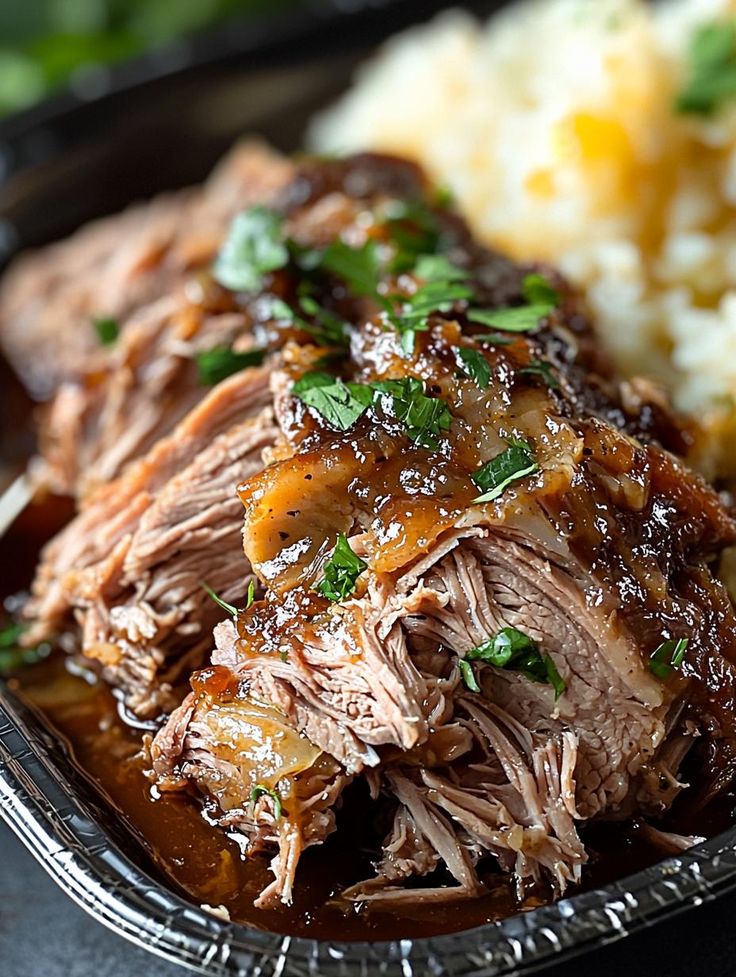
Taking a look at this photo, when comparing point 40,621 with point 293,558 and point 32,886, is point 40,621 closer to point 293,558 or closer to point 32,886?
point 32,886

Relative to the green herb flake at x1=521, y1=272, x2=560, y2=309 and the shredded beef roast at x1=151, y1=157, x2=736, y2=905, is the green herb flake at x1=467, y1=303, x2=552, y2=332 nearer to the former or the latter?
the green herb flake at x1=521, y1=272, x2=560, y2=309

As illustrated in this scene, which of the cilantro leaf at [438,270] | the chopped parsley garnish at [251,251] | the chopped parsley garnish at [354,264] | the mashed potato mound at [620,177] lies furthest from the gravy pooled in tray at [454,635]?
the mashed potato mound at [620,177]

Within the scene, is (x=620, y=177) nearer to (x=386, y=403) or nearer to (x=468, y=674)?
(x=386, y=403)

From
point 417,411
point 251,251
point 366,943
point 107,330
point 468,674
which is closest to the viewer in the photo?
point 366,943

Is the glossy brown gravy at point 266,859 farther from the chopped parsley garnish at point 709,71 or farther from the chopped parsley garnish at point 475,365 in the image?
the chopped parsley garnish at point 709,71

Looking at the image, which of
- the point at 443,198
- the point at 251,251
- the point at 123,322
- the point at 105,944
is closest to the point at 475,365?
the point at 251,251

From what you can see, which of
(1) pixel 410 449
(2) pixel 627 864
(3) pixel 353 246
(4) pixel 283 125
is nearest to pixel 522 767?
(2) pixel 627 864

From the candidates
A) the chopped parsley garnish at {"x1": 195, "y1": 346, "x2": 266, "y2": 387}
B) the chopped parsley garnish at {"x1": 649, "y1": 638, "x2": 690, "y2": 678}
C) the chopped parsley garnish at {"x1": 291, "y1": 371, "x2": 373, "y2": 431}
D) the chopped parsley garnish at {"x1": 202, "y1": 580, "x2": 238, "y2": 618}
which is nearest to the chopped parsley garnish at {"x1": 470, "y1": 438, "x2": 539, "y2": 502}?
the chopped parsley garnish at {"x1": 291, "y1": 371, "x2": 373, "y2": 431}
